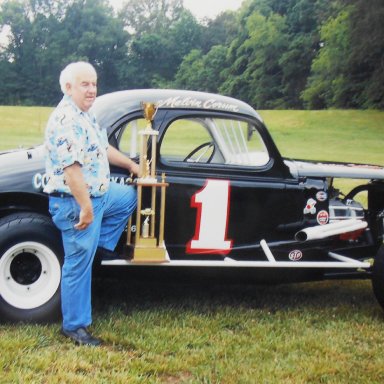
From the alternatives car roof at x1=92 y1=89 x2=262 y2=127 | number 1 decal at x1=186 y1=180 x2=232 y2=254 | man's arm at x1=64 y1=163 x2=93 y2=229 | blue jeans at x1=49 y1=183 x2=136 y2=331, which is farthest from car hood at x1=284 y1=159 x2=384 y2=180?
man's arm at x1=64 y1=163 x2=93 y2=229

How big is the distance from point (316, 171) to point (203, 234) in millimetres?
1059

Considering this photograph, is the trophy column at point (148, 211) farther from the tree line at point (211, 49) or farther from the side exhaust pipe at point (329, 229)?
the tree line at point (211, 49)

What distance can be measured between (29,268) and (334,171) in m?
2.39

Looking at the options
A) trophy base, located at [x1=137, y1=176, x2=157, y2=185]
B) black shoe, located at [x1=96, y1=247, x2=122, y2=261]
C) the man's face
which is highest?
the man's face

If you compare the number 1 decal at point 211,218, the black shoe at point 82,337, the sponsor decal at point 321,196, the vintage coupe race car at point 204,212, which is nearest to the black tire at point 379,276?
the vintage coupe race car at point 204,212

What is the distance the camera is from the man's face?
3.57m

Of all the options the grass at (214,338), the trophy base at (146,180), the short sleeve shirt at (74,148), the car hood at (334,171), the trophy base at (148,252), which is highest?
the short sleeve shirt at (74,148)

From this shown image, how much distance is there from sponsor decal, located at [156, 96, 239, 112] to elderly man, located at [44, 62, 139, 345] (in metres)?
0.70

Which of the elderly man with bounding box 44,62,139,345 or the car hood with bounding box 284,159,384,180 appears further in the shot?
the car hood with bounding box 284,159,384,180

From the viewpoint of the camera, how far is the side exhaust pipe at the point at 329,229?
14.3 feet

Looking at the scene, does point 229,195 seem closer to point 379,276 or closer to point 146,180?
point 146,180

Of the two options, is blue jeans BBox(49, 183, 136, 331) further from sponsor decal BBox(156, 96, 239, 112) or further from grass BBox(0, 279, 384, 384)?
sponsor decal BBox(156, 96, 239, 112)

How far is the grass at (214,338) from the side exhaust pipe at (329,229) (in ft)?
2.06

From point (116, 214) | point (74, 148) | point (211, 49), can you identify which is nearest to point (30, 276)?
point (116, 214)
